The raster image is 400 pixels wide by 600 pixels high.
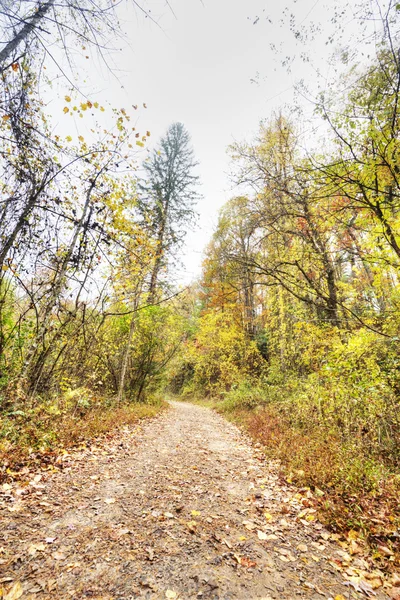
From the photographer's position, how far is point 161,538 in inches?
104

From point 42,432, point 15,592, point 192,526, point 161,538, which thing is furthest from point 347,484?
point 42,432

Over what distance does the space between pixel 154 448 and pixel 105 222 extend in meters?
5.09

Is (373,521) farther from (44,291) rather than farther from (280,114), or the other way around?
(280,114)

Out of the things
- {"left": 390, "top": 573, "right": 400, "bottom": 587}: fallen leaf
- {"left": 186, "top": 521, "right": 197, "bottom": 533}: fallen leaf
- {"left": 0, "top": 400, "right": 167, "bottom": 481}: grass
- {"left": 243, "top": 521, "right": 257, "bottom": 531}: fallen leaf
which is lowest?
{"left": 390, "top": 573, "right": 400, "bottom": 587}: fallen leaf

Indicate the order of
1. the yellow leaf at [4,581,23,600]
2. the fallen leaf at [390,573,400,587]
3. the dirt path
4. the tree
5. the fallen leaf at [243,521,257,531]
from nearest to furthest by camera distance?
the yellow leaf at [4,581,23,600] → the dirt path → the fallen leaf at [390,573,400,587] → the fallen leaf at [243,521,257,531] → the tree

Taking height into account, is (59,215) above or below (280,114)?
below

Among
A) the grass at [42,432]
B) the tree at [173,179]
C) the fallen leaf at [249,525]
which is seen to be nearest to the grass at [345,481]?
the fallen leaf at [249,525]

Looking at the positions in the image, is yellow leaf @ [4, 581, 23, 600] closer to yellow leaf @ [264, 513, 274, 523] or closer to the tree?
yellow leaf @ [264, 513, 274, 523]

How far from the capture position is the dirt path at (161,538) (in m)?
2.09

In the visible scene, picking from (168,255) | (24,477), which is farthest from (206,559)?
(168,255)

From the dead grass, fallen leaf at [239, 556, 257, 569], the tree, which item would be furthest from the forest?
the tree

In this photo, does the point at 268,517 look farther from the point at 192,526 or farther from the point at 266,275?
the point at 266,275

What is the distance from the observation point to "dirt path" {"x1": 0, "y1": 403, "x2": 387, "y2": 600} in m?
2.09

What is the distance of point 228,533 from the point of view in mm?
2879
